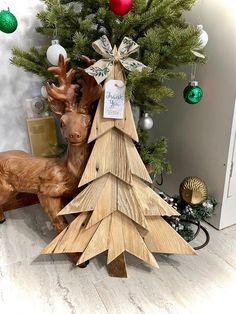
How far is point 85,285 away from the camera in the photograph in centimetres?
82

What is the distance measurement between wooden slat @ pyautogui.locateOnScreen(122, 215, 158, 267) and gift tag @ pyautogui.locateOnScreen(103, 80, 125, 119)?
0.30 m

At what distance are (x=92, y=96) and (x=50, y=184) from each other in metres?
0.31

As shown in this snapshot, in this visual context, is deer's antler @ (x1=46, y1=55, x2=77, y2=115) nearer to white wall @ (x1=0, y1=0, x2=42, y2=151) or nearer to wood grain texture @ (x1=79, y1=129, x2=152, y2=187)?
wood grain texture @ (x1=79, y1=129, x2=152, y2=187)

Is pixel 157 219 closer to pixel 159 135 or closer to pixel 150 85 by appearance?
pixel 150 85

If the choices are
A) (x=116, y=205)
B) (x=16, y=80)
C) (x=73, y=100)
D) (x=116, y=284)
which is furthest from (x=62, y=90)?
(x=116, y=284)

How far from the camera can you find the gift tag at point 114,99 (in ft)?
2.35

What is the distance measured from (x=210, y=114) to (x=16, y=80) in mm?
778

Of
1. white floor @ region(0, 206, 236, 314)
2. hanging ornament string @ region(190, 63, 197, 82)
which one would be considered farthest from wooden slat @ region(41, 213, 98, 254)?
hanging ornament string @ region(190, 63, 197, 82)

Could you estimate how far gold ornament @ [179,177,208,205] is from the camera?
0.97 m

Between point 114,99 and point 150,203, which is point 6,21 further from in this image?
point 150,203

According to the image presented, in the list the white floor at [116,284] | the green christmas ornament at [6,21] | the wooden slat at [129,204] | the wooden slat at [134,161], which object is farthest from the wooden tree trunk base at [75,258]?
the green christmas ornament at [6,21]

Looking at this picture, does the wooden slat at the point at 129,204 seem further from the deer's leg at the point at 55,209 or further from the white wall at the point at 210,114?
the white wall at the point at 210,114

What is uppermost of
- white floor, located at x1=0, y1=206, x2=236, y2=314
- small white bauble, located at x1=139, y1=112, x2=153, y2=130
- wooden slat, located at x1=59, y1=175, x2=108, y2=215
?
small white bauble, located at x1=139, y1=112, x2=153, y2=130

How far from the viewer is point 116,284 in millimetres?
820
